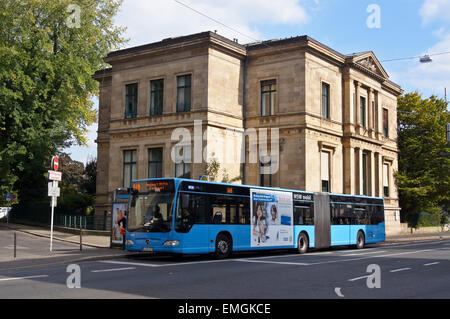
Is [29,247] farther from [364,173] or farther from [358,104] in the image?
[364,173]

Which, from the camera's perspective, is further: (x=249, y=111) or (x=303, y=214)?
(x=249, y=111)

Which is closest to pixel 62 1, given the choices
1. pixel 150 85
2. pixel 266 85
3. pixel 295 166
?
pixel 150 85

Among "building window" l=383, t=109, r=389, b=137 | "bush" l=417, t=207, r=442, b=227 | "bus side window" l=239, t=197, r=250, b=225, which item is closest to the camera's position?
"bus side window" l=239, t=197, r=250, b=225

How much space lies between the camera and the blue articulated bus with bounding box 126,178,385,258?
19.5 meters

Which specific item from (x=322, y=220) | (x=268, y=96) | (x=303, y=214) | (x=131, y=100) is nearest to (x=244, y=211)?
(x=303, y=214)

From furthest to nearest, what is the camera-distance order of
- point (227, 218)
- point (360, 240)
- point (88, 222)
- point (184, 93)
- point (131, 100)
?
point (131, 100), point (184, 93), point (88, 222), point (360, 240), point (227, 218)

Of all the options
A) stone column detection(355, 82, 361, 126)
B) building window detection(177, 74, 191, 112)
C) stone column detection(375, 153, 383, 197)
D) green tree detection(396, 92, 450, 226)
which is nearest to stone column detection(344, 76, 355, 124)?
stone column detection(355, 82, 361, 126)

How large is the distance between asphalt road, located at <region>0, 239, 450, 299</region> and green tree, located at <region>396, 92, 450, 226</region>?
109 ft

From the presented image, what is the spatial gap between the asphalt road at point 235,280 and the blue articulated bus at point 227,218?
137 cm

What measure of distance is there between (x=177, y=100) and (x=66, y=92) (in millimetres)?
10116

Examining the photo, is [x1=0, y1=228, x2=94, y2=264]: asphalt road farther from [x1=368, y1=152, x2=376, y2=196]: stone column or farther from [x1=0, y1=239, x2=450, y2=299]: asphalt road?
[x1=368, y1=152, x2=376, y2=196]: stone column

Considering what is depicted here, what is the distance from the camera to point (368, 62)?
43531 millimetres

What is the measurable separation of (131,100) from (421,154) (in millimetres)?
29554
